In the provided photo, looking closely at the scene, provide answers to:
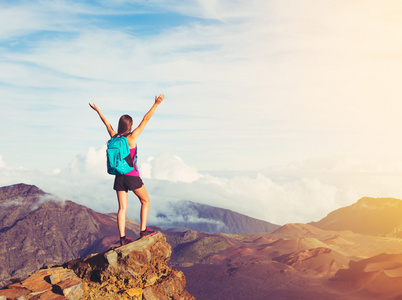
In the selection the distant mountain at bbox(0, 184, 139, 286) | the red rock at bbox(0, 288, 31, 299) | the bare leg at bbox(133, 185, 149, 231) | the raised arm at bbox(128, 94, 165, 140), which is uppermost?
the raised arm at bbox(128, 94, 165, 140)

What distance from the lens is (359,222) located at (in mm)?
135125

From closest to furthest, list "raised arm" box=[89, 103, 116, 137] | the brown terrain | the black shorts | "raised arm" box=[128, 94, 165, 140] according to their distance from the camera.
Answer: "raised arm" box=[128, 94, 165, 140], the black shorts, "raised arm" box=[89, 103, 116, 137], the brown terrain

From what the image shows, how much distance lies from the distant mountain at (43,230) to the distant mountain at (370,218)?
74475mm

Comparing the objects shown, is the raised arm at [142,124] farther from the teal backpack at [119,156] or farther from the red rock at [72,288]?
the red rock at [72,288]

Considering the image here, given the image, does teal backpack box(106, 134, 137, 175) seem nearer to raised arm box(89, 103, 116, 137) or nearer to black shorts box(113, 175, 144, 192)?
black shorts box(113, 175, 144, 192)

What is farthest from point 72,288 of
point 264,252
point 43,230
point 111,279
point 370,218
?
point 370,218

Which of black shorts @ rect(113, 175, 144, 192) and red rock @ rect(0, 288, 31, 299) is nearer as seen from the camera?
red rock @ rect(0, 288, 31, 299)

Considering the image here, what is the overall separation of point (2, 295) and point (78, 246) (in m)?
116

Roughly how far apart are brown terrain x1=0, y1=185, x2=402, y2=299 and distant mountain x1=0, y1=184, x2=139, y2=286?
298 mm

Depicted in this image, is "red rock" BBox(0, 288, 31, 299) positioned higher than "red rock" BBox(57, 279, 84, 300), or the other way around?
"red rock" BBox(57, 279, 84, 300)

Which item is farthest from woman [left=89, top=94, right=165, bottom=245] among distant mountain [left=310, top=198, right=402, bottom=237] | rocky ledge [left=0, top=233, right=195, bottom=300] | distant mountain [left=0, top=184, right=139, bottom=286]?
distant mountain [left=310, top=198, right=402, bottom=237]

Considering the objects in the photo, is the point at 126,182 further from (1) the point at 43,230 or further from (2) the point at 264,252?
(1) the point at 43,230

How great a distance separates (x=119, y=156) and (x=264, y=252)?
83.6 m

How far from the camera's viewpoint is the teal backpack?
9.26 metres
